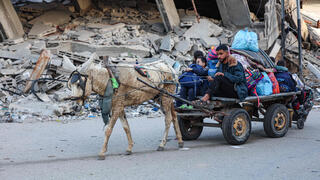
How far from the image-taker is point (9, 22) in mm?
18547

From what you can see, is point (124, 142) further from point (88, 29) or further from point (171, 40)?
point (88, 29)

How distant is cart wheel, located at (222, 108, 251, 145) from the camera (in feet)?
24.8

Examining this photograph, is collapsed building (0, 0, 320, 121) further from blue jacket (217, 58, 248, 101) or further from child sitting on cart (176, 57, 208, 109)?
blue jacket (217, 58, 248, 101)

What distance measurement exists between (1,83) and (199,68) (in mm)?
8816

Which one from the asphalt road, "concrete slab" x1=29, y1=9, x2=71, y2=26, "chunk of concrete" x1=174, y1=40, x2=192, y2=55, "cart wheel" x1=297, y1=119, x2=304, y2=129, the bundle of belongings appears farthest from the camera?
"concrete slab" x1=29, y1=9, x2=71, y2=26

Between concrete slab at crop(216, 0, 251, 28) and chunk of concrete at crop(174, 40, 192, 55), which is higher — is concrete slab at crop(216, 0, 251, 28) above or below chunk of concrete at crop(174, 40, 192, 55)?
above

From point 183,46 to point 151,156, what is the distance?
11288 mm

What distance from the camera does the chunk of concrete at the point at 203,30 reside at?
18.7m

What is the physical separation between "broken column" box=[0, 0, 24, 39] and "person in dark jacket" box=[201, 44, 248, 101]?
1320 centimetres

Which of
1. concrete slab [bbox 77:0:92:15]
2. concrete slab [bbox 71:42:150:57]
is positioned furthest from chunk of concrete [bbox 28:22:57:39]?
concrete slab [bbox 71:42:150:57]

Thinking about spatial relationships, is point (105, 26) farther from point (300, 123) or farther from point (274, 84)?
point (274, 84)

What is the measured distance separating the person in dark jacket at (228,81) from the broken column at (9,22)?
1320 centimetres

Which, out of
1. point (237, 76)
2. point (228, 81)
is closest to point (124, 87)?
point (228, 81)

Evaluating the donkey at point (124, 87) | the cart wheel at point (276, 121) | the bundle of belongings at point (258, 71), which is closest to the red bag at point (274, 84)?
the bundle of belongings at point (258, 71)
